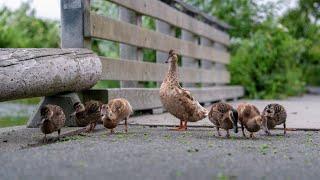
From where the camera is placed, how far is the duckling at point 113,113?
608 centimetres

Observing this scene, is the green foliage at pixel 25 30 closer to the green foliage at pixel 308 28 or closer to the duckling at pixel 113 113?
the green foliage at pixel 308 28

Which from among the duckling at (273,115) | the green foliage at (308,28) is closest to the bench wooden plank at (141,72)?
the duckling at (273,115)

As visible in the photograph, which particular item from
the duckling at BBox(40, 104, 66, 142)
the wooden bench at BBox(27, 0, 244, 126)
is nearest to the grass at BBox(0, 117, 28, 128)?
the wooden bench at BBox(27, 0, 244, 126)

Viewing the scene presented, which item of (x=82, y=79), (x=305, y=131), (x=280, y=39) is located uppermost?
(x=280, y=39)

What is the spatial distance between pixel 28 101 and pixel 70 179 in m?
11.2

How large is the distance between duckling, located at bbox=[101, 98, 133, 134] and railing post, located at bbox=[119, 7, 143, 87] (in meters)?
2.52

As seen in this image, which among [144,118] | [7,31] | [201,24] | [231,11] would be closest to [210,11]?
[231,11]

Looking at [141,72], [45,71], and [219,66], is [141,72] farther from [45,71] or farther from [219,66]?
[219,66]

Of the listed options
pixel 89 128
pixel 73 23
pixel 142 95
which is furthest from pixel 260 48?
pixel 89 128

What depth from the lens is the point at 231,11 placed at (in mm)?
16766

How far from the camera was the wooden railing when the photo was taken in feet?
23.1

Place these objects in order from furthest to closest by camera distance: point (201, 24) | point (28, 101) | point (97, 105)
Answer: point (28, 101), point (201, 24), point (97, 105)

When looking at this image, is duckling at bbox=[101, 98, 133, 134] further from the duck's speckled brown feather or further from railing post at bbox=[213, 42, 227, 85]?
railing post at bbox=[213, 42, 227, 85]

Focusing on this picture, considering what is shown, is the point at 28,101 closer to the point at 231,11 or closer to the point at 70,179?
the point at 231,11
